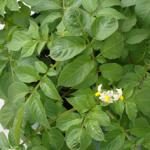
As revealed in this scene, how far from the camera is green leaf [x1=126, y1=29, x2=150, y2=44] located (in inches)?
25.0

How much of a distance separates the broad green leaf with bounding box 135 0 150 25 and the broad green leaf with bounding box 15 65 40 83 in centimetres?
19

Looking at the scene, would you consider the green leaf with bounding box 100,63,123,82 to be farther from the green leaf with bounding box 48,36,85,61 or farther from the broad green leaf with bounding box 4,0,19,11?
the broad green leaf with bounding box 4,0,19,11

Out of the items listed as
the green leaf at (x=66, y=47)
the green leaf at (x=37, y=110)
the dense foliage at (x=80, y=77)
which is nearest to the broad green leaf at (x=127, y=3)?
the dense foliage at (x=80, y=77)

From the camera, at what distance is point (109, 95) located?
58 centimetres

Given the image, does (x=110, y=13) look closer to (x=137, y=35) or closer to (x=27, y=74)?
(x=137, y=35)

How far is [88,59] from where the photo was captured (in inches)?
23.9

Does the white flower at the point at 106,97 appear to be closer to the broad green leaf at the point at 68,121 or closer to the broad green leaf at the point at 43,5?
the broad green leaf at the point at 68,121

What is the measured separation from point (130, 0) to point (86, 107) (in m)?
0.19

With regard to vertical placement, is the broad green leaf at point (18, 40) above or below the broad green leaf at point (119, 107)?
above

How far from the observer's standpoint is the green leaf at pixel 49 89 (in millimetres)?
600

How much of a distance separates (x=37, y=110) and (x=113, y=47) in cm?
15

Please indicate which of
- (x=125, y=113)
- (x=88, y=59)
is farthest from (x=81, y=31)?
(x=125, y=113)

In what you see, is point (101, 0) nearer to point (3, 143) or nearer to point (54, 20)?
point (54, 20)

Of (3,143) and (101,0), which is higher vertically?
(101,0)
